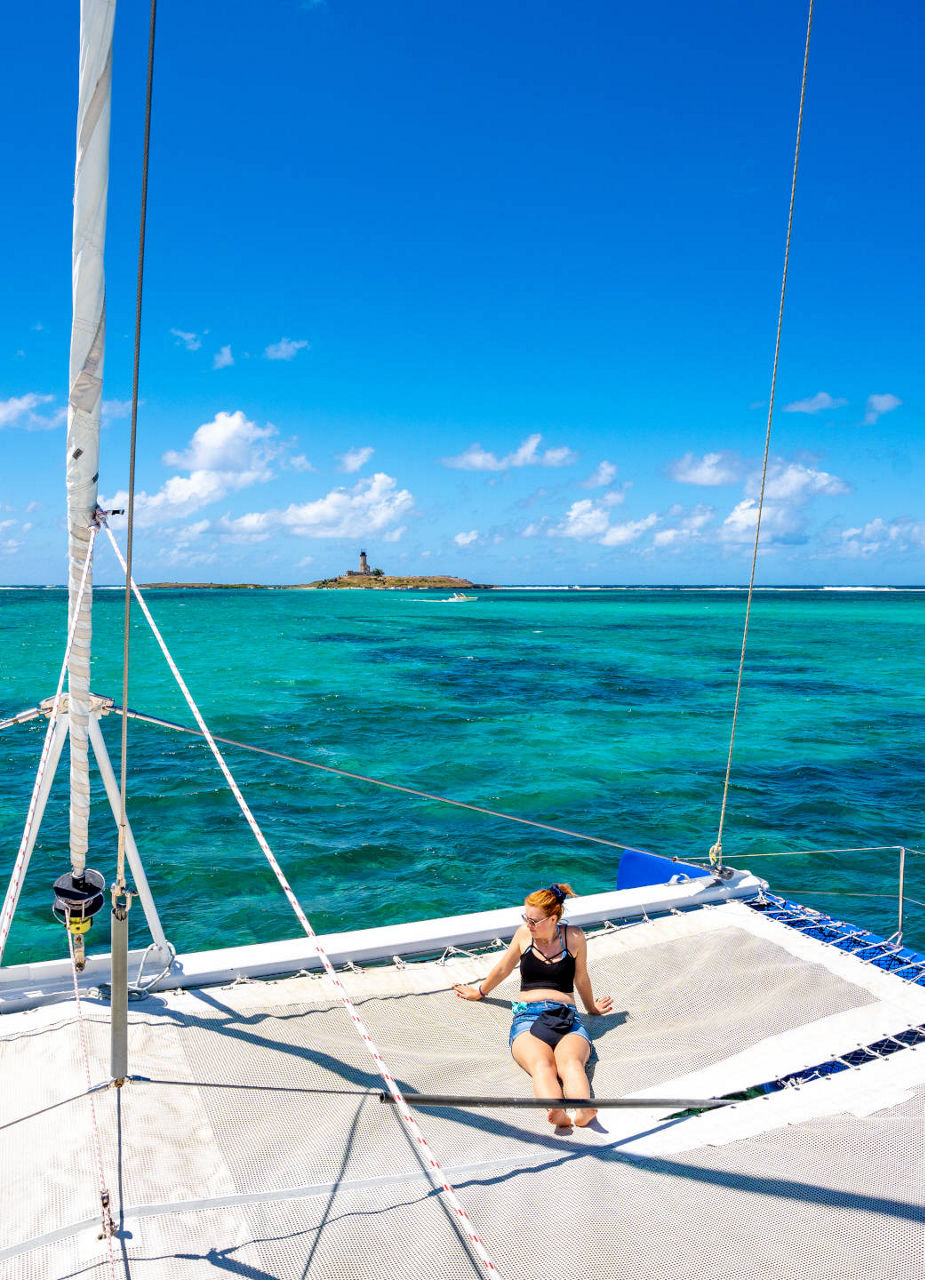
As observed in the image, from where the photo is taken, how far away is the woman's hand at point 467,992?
517cm

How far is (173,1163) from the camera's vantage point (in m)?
3.36

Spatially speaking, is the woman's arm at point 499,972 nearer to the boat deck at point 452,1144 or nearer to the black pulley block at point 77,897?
the boat deck at point 452,1144

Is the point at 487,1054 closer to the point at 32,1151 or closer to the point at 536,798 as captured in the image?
the point at 32,1151

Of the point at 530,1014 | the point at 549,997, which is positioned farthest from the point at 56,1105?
the point at 549,997

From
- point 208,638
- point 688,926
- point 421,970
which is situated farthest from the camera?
point 208,638

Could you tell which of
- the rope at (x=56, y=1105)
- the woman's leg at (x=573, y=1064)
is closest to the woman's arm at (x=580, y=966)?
the woman's leg at (x=573, y=1064)

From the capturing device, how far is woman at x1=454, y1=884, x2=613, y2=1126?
14.0 ft

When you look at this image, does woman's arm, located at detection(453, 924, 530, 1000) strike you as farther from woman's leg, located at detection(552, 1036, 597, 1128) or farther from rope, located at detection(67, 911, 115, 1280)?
rope, located at detection(67, 911, 115, 1280)

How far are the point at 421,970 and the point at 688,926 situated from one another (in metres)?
2.18

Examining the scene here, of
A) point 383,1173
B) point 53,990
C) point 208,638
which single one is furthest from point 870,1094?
point 208,638

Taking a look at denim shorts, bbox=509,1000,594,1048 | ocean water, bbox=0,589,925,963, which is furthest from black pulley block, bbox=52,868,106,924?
ocean water, bbox=0,589,925,963

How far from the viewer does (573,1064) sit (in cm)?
425

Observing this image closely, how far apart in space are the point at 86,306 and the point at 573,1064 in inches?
171

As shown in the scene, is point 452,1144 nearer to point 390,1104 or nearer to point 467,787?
point 390,1104
